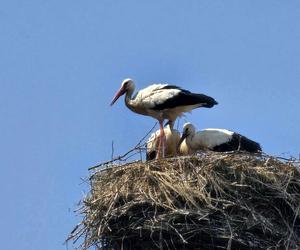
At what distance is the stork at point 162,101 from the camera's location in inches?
380

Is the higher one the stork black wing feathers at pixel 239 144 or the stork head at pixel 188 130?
the stork head at pixel 188 130

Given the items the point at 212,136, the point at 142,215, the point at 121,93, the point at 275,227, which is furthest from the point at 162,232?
the point at 121,93

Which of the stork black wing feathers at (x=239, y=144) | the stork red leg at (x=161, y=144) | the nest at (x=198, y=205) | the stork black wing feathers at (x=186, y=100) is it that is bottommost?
the nest at (x=198, y=205)

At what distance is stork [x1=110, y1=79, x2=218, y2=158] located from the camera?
9648mm

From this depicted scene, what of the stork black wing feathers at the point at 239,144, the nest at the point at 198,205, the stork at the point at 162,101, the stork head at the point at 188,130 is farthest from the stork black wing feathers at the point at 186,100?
the nest at the point at 198,205

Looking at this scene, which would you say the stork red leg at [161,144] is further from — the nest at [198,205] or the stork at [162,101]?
the nest at [198,205]

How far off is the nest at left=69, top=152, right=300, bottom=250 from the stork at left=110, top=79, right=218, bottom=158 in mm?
1433

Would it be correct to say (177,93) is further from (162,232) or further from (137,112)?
(162,232)

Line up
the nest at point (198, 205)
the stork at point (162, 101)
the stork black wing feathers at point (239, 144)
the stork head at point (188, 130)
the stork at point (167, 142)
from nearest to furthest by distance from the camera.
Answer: the nest at point (198, 205) < the stork black wing feathers at point (239, 144) < the stork at point (162, 101) < the stork head at point (188, 130) < the stork at point (167, 142)

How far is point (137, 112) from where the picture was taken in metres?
10.2

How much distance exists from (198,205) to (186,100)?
6.87 ft

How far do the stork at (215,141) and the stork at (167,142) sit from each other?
7.7 inches

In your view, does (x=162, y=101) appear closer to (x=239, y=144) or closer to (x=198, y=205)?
(x=239, y=144)

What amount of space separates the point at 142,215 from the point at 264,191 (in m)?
0.92
